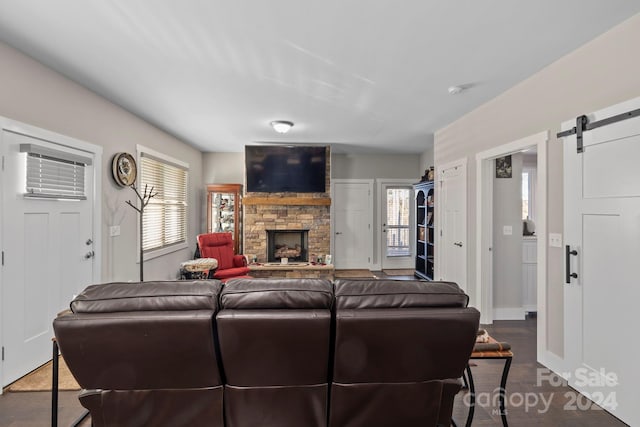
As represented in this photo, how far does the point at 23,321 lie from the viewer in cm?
253

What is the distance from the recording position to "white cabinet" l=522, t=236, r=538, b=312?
4.08 meters

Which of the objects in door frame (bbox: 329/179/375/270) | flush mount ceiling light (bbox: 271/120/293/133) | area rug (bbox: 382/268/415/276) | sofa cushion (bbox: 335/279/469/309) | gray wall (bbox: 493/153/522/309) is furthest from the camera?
door frame (bbox: 329/179/375/270)

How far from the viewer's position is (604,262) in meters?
2.18

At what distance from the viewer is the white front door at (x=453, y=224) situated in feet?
13.4

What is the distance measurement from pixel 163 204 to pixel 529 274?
521 centimetres

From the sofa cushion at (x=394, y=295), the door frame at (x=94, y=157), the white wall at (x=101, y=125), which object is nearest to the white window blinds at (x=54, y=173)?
the door frame at (x=94, y=157)

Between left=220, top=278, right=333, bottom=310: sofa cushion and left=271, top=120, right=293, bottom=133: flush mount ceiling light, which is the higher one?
left=271, top=120, right=293, bottom=133: flush mount ceiling light

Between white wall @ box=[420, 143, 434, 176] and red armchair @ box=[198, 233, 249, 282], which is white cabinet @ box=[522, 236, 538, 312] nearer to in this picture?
white wall @ box=[420, 143, 434, 176]

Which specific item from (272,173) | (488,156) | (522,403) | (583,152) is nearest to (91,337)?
(522,403)

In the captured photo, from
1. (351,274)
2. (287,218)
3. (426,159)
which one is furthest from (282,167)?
(426,159)

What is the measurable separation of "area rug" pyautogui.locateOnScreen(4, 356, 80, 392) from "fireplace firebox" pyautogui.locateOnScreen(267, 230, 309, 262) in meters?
3.62

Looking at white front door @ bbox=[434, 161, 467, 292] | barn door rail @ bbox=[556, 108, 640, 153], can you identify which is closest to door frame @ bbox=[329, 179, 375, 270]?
white front door @ bbox=[434, 161, 467, 292]

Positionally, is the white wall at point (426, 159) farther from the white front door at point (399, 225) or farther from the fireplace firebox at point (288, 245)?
the fireplace firebox at point (288, 245)

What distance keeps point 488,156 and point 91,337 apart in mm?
3789
